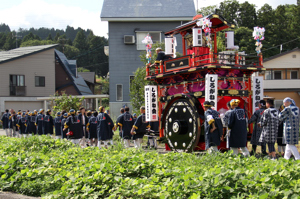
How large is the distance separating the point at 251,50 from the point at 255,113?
3250 centimetres

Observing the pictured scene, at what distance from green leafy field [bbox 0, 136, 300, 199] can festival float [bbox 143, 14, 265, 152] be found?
3.01 metres

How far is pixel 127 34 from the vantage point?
29.8 meters

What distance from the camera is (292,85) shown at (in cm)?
3359

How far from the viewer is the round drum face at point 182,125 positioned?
37.6 ft

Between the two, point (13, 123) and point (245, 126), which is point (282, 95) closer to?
point (13, 123)

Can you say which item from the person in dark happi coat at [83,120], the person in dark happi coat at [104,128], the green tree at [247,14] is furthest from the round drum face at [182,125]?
the green tree at [247,14]

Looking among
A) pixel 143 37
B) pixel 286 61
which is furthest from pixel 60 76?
pixel 286 61

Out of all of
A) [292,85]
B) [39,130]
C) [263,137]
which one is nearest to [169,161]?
[263,137]

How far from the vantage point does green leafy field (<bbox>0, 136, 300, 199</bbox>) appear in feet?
17.0

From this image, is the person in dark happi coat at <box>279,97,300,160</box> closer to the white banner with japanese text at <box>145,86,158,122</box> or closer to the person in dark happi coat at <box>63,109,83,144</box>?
the white banner with japanese text at <box>145,86,158,122</box>

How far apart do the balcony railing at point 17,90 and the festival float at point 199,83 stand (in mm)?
28622

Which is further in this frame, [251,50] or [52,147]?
[251,50]

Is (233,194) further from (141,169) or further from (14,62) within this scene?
(14,62)

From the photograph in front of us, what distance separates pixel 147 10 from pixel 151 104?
17.8 m
